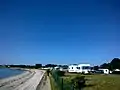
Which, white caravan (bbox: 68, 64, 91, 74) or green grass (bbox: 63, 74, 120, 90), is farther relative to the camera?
white caravan (bbox: 68, 64, 91, 74)

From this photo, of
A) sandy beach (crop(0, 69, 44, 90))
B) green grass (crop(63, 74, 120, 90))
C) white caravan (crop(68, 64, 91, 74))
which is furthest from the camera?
white caravan (crop(68, 64, 91, 74))

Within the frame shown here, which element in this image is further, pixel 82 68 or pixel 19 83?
pixel 82 68

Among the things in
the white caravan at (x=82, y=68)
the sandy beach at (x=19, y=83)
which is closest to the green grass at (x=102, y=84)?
the sandy beach at (x=19, y=83)

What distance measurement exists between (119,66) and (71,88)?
83.5 meters

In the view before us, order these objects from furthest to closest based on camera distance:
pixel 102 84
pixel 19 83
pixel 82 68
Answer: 1. pixel 82 68
2. pixel 19 83
3. pixel 102 84

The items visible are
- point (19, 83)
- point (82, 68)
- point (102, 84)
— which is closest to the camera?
point (102, 84)

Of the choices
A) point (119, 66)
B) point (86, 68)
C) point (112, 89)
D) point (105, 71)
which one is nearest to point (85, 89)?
point (112, 89)

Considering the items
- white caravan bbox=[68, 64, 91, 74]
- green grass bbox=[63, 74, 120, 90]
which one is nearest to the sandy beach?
green grass bbox=[63, 74, 120, 90]

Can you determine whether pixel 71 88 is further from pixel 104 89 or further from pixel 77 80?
pixel 77 80

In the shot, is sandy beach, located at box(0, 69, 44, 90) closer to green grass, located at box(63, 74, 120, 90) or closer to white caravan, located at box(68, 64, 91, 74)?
green grass, located at box(63, 74, 120, 90)

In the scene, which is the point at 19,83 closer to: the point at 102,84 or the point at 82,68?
the point at 102,84

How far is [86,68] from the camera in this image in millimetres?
68938

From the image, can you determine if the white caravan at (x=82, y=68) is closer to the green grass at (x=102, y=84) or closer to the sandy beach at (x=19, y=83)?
the sandy beach at (x=19, y=83)

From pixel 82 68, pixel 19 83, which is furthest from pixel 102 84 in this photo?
pixel 82 68
